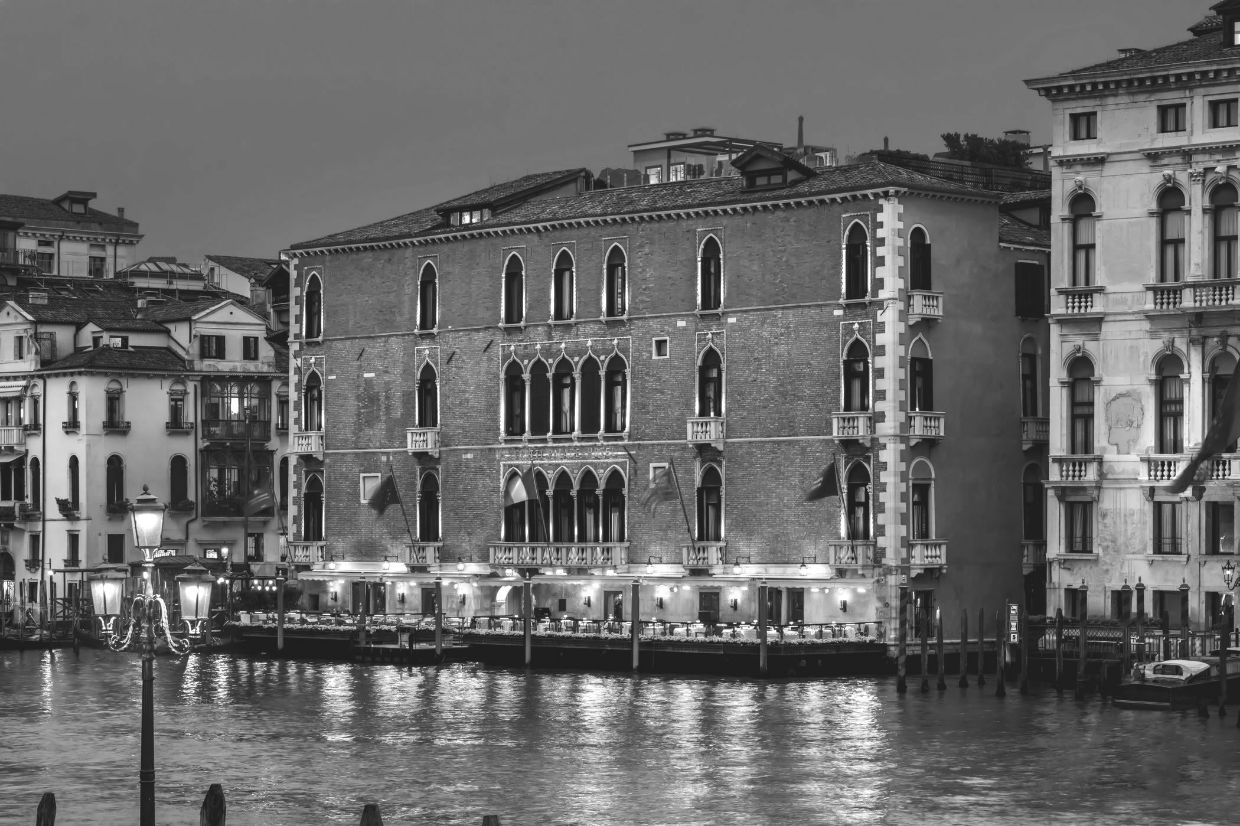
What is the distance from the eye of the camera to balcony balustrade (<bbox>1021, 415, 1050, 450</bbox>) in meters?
68.0

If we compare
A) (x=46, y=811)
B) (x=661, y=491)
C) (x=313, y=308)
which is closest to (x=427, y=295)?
(x=313, y=308)

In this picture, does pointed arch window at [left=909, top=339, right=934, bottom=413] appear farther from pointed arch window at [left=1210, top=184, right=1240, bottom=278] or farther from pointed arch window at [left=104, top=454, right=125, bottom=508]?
pointed arch window at [left=104, top=454, right=125, bottom=508]

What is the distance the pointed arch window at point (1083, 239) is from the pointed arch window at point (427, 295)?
2067 centimetres

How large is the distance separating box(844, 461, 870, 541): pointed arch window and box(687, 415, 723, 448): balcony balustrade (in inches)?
158

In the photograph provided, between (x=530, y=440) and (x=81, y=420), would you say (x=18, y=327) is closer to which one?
(x=81, y=420)

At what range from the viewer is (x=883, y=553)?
65.2 meters

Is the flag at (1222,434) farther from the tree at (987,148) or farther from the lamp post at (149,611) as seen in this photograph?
the tree at (987,148)

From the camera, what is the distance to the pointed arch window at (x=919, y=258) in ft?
216

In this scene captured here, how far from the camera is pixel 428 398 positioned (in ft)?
249

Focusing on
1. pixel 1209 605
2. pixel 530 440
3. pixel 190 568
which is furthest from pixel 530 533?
pixel 190 568

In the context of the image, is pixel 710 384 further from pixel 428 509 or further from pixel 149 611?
pixel 149 611

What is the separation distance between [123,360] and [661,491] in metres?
25.8

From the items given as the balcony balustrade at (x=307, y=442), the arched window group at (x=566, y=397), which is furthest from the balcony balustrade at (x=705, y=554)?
the balcony balustrade at (x=307, y=442)

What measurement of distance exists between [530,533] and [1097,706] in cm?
2075
